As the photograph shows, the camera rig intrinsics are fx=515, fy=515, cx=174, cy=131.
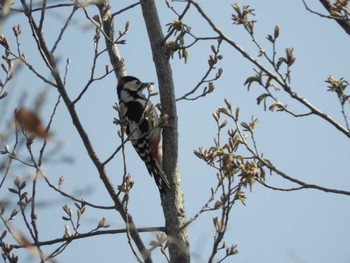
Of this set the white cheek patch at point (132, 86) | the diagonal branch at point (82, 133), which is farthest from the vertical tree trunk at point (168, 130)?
the white cheek patch at point (132, 86)

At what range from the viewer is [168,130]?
468 centimetres

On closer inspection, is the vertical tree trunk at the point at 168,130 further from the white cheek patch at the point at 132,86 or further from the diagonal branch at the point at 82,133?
the white cheek patch at the point at 132,86

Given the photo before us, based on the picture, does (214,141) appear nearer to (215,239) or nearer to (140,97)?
(215,239)

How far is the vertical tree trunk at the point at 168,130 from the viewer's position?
417cm

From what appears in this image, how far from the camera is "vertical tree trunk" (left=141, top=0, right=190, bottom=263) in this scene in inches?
164

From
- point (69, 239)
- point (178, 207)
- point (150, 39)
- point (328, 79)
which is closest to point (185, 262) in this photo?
point (178, 207)

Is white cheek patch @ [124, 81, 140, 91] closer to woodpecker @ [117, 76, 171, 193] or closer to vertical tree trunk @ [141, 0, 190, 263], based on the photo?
woodpecker @ [117, 76, 171, 193]

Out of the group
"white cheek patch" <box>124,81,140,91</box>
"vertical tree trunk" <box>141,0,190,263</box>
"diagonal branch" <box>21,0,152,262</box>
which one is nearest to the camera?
"diagonal branch" <box>21,0,152,262</box>

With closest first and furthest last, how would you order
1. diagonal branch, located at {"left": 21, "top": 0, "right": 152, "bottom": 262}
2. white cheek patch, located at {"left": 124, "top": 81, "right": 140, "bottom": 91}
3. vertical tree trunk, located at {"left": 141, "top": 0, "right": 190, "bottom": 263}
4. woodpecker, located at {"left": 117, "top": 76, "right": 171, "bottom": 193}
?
diagonal branch, located at {"left": 21, "top": 0, "right": 152, "bottom": 262} < vertical tree trunk, located at {"left": 141, "top": 0, "right": 190, "bottom": 263} < woodpecker, located at {"left": 117, "top": 76, "right": 171, "bottom": 193} < white cheek patch, located at {"left": 124, "top": 81, "right": 140, "bottom": 91}

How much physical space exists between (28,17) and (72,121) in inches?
28.4

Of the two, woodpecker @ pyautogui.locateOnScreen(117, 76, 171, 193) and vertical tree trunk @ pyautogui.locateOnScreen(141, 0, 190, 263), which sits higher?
woodpecker @ pyautogui.locateOnScreen(117, 76, 171, 193)

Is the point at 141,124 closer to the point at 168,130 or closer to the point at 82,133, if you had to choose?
the point at 168,130

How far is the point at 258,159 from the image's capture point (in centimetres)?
333

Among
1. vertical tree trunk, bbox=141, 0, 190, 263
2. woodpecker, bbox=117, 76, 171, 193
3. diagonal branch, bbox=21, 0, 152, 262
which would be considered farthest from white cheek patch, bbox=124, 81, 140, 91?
diagonal branch, bbox=21, 0, 152, 262
